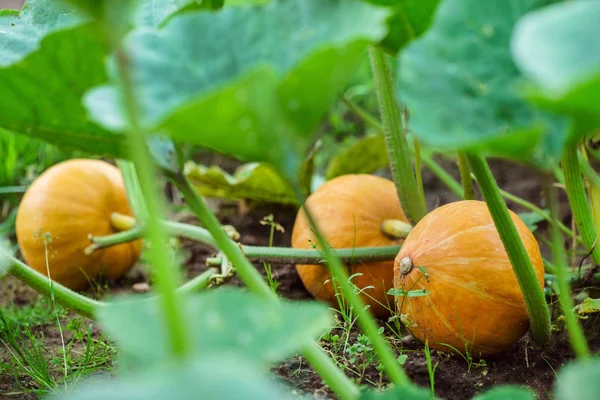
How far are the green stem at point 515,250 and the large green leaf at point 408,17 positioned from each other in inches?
7.8

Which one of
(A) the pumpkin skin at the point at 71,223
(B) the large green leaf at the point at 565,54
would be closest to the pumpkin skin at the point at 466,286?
(B) the large green leaf at the point at 565,54

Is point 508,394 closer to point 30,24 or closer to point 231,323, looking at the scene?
point 231,323

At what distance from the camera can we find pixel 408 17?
93 cm

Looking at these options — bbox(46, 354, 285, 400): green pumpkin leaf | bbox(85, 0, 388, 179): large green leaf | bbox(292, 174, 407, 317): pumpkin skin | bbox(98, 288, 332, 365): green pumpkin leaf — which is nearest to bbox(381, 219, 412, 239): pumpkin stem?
bbox(292, 174, 407, 317): pumpkin skin

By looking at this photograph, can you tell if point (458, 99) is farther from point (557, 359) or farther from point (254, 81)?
point (557, 359)

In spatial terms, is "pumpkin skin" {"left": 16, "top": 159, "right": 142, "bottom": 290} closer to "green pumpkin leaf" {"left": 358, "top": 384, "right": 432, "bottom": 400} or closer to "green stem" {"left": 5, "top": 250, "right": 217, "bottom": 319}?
"green stem" {"left": 5, "top": 250, "right": 217, "bottom": 319}

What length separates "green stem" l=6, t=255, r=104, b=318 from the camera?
1.22m

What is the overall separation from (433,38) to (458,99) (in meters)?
0.08

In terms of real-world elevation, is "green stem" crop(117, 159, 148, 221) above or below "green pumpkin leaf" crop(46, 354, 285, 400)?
below

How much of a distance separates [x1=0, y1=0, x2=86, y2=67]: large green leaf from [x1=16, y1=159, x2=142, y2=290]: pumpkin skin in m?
0.87

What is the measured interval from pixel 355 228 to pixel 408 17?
0.71 metres

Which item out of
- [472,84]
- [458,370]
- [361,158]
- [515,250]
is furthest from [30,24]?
[361,158]

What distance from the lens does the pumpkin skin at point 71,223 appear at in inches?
75.4

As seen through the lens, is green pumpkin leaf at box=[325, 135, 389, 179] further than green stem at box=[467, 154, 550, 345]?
Yes
